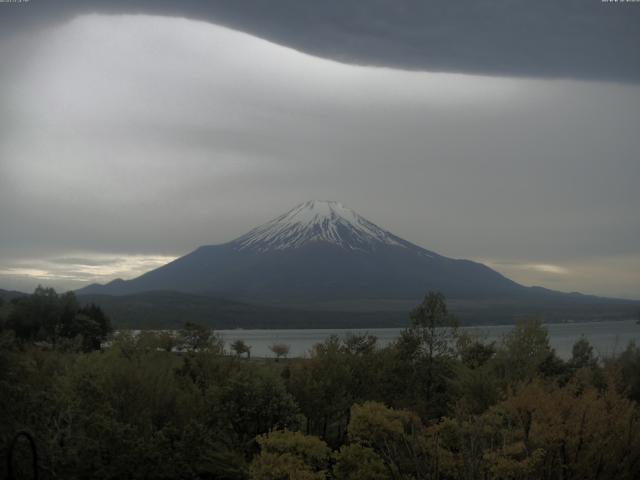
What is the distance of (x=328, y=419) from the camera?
25.0 m

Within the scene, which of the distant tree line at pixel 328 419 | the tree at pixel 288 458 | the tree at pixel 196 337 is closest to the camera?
the tree at pixel 288 458

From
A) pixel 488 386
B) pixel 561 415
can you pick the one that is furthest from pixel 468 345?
pixel 561 415

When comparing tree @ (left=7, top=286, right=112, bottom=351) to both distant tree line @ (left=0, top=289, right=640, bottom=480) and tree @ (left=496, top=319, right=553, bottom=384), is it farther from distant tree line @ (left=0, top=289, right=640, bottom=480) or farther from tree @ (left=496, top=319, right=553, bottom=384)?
tree @ (left=496, top=319, right=553, bottom=384)

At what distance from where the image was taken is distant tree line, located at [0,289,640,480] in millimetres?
13523

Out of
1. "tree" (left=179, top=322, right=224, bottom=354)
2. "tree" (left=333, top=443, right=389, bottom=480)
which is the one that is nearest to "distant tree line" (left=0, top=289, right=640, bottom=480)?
"tree" (left=333, top=443, right=389, bottom=480)

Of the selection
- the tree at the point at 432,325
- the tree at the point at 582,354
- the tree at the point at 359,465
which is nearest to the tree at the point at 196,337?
the tree at the point at 432,325

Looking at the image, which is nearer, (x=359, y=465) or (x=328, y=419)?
(x=359, y=465)

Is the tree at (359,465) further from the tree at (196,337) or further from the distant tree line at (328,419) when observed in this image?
the tree at (196,337)

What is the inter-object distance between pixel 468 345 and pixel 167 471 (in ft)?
76.0

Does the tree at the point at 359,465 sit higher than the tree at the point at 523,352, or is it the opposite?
the tree at the point at 523,352

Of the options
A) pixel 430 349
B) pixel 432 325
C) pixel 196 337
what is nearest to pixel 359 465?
pixel 430 349

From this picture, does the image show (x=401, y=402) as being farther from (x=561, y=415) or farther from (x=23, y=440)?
(x=23, y=440)

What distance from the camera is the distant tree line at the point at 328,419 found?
13.5m

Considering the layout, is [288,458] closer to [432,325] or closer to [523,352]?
[432,325]
